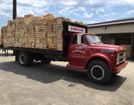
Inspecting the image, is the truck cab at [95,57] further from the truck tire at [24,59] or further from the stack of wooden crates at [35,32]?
the truck tire at [24,59]

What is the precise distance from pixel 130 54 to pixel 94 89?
11.7 m

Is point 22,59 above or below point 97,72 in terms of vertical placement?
above

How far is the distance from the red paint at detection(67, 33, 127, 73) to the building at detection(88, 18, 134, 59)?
28.3ft

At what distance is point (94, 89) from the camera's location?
22.1ft

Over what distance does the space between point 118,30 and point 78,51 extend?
32.2 feet

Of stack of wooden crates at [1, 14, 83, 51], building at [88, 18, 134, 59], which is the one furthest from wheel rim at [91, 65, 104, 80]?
building at [88, 18, 134, 59]

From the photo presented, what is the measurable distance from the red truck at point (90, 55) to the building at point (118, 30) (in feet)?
25.7

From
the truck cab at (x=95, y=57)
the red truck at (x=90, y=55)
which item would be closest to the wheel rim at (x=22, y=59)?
the red truck at (x=90, y=55)

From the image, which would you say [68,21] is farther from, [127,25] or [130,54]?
[130,54]

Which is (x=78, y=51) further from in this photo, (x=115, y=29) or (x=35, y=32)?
(x=115, y=29)

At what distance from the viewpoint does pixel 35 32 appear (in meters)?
9.82

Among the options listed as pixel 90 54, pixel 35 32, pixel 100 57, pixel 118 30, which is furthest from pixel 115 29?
pixel 100 57

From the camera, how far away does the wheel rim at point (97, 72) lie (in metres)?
7.47

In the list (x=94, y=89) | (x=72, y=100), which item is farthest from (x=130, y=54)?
(x=72, y=100)
